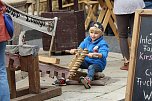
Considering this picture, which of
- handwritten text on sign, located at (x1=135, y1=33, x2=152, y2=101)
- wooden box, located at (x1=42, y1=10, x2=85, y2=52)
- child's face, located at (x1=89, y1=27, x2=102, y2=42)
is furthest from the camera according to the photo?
wooden box, located at (x1=42, y1=10, x2=85, y2=52)

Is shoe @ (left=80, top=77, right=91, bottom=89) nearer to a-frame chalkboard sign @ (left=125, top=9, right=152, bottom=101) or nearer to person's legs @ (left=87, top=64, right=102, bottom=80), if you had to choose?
person's legs @ (left=87, top=64, right=102, bottom=80)

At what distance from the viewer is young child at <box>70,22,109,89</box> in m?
6.44

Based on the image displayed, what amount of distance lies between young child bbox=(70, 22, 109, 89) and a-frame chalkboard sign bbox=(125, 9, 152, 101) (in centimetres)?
107

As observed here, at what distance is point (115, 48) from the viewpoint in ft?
33.1

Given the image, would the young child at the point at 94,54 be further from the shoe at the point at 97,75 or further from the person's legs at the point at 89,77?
the shoe at the point at 97,75

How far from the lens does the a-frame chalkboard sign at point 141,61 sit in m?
5.25

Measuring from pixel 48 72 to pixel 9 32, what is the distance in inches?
60.2

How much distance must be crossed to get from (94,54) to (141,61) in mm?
1134

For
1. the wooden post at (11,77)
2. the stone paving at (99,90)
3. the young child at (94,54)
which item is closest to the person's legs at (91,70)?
the young child at (94,54)

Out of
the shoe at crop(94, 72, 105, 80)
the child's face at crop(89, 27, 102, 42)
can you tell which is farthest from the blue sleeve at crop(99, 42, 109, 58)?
the shoe at crop(94, 72, 105, 80)

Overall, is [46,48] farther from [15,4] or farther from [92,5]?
[92,5]

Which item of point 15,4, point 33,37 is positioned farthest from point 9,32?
point 33,37

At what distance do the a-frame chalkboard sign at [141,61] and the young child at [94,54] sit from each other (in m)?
1.07

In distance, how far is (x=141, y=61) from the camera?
5.31m
